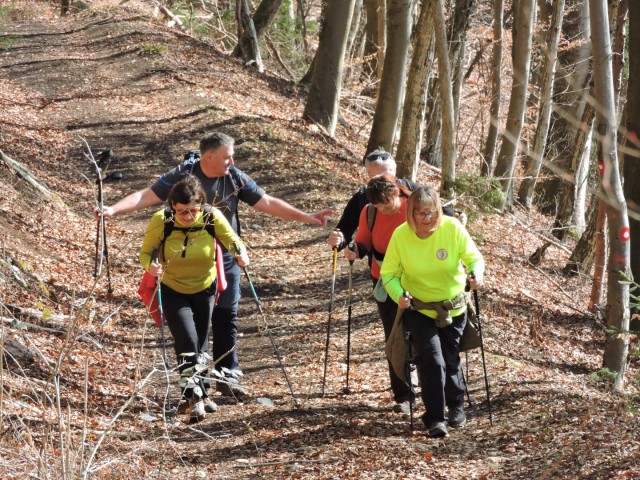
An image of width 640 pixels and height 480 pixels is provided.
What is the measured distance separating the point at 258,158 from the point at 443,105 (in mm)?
3806

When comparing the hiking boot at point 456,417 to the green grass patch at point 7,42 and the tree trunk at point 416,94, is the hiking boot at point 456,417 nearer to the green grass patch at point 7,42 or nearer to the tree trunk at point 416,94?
the tree trunk at point 416,94

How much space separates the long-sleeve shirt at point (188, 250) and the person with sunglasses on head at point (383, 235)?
3.45 ft

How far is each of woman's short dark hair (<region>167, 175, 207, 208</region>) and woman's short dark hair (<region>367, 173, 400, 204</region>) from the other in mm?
1326

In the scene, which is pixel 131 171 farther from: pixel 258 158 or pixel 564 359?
pixel 564 359

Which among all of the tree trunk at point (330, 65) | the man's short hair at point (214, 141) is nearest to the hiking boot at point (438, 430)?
the man's short hair at point (214, 141)

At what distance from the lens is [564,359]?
11.2 meters

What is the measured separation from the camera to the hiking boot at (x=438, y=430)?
261 inches

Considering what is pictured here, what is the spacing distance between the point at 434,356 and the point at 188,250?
2.06m

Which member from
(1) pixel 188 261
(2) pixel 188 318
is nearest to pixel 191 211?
(1) pixel 188 261

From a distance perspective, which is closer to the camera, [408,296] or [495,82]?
[408,296]

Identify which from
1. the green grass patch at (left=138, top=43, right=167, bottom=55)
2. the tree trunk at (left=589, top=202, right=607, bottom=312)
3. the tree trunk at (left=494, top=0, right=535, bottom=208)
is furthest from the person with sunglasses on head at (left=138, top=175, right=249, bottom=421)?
the green grass patch at (left=138, top=43, right=167, bottom=55)

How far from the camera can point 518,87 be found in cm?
1889

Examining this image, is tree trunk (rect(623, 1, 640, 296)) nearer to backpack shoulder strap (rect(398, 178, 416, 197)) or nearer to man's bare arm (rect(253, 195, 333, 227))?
backpack shoulder strap (rect(398, 178, 416, 197))

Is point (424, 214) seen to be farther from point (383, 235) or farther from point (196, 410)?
point (196, 410)
